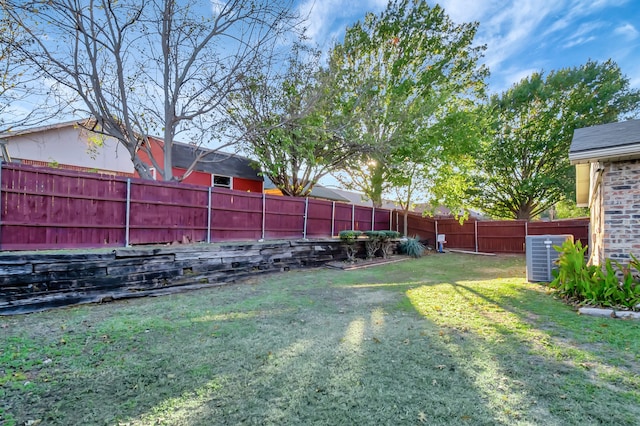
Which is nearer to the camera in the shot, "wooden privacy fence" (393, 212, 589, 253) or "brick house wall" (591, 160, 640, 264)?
"brick house wall" (591, 160, 640, 264)

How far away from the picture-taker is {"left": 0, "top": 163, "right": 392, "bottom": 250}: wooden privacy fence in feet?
15.3

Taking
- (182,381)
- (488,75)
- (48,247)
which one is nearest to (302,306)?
(182,381)

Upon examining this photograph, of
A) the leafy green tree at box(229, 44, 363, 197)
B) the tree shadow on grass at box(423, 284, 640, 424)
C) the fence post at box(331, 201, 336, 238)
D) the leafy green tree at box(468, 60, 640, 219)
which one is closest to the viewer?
the tree shadow on grass at box(423, 284, 640, 424)

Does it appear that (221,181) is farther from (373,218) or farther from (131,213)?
(131,213)

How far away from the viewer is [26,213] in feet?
15.4

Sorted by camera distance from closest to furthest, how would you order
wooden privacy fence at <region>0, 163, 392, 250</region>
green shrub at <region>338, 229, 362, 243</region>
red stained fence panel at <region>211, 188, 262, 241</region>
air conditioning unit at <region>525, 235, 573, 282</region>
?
1. wooden privacy fence at <region>0, 163, 392, 250</region>
2. air conditioning unit at <region>525, 235, 573, 282</region>
3. red stained fence panel at <region>211, 188, 262, 241</region>
4. green shrub at <region>338, 229, 362, 243</region>

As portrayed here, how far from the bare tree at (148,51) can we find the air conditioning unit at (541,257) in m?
7.95

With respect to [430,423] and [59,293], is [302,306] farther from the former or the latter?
[59,293]

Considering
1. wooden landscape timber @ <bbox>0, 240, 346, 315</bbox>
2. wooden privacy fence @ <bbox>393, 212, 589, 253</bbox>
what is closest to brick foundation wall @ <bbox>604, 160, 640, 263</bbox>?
wooden landscape timber @ <bbox>0, 240, 346, 315</bbox>

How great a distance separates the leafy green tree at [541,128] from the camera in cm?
1505

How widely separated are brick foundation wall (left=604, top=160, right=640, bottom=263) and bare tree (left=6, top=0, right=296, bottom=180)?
305 inches

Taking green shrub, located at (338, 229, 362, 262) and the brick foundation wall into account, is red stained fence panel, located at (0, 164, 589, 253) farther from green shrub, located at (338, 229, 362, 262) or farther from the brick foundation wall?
the brick foundation wall

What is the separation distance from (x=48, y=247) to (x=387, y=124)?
1090 centimetres

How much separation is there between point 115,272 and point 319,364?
3.80 m
